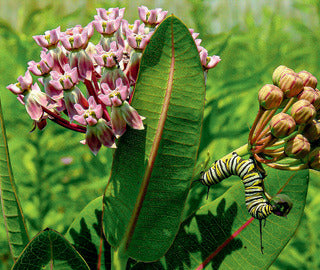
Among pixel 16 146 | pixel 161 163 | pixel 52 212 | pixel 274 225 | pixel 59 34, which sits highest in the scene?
pixel 59 34

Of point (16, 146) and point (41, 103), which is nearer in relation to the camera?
point (41, 103)

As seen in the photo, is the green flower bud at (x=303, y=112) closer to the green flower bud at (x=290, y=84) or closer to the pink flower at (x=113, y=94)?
the green flower bud at (x=290, y=84)

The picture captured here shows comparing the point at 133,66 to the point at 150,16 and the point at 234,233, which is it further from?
the point at 234,233

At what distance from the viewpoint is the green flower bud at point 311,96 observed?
58 cm

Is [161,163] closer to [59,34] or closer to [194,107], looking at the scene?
[194,107]

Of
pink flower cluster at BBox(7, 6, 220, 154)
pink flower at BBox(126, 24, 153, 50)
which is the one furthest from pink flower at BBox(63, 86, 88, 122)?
pink flower at BBox(126, 24, 153, 50)

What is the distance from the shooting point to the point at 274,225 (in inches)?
26.1

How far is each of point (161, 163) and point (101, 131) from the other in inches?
3.7

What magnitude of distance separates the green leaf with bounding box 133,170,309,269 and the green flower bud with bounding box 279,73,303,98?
0.14 m

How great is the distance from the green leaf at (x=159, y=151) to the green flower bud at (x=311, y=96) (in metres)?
0.17

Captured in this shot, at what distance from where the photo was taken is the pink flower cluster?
536mm

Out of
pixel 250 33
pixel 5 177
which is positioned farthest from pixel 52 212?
pixel 250 33

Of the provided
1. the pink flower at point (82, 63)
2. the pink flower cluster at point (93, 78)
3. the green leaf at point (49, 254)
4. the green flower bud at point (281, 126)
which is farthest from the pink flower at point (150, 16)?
the green leaf at point (49, 254)

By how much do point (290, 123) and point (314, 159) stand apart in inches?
2.4
